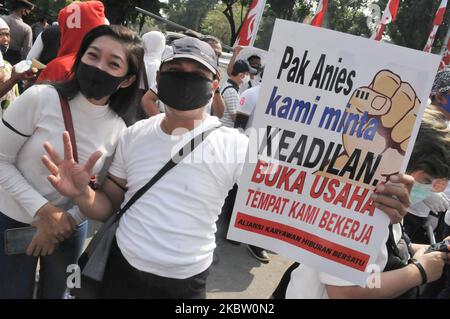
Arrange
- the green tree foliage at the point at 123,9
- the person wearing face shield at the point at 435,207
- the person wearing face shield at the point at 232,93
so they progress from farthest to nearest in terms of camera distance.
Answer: the green tree foliage at the point at 123,9 → the person wearing face shield at the point at 232,93 → the person wearing face shield at the point at 435,207

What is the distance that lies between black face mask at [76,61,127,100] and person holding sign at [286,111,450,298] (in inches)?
44.0

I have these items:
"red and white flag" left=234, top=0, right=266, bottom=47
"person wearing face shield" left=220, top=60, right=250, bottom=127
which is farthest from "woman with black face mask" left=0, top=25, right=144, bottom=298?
A: "red and white flag" left=234, top=0, right=266, bottom=47

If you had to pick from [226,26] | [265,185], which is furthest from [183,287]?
[226,26]

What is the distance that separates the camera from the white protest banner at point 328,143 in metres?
1.34

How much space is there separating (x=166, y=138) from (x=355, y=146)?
2.36 feet

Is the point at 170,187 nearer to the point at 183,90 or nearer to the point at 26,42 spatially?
the point at 183,90

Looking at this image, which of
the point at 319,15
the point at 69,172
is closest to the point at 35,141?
the point at 69,172

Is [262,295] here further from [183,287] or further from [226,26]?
[226,26]

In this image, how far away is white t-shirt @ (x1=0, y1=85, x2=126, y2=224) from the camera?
1729 millimetres

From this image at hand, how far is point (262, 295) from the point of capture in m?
3.46

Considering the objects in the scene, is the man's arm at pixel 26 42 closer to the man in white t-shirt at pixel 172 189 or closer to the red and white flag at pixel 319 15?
the red and white flag at pixel 319 15

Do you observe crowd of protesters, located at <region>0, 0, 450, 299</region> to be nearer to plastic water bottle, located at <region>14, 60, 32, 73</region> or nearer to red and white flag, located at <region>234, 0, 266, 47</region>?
plastic water bottle, located at <region>14, 60, 32, 73</region>

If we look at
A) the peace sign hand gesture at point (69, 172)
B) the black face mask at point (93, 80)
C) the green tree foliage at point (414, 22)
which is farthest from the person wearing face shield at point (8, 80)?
the green tree foliage at point (414, 22)

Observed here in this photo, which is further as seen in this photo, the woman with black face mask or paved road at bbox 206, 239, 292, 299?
paved road at bbox 206, 239, 292, 299
